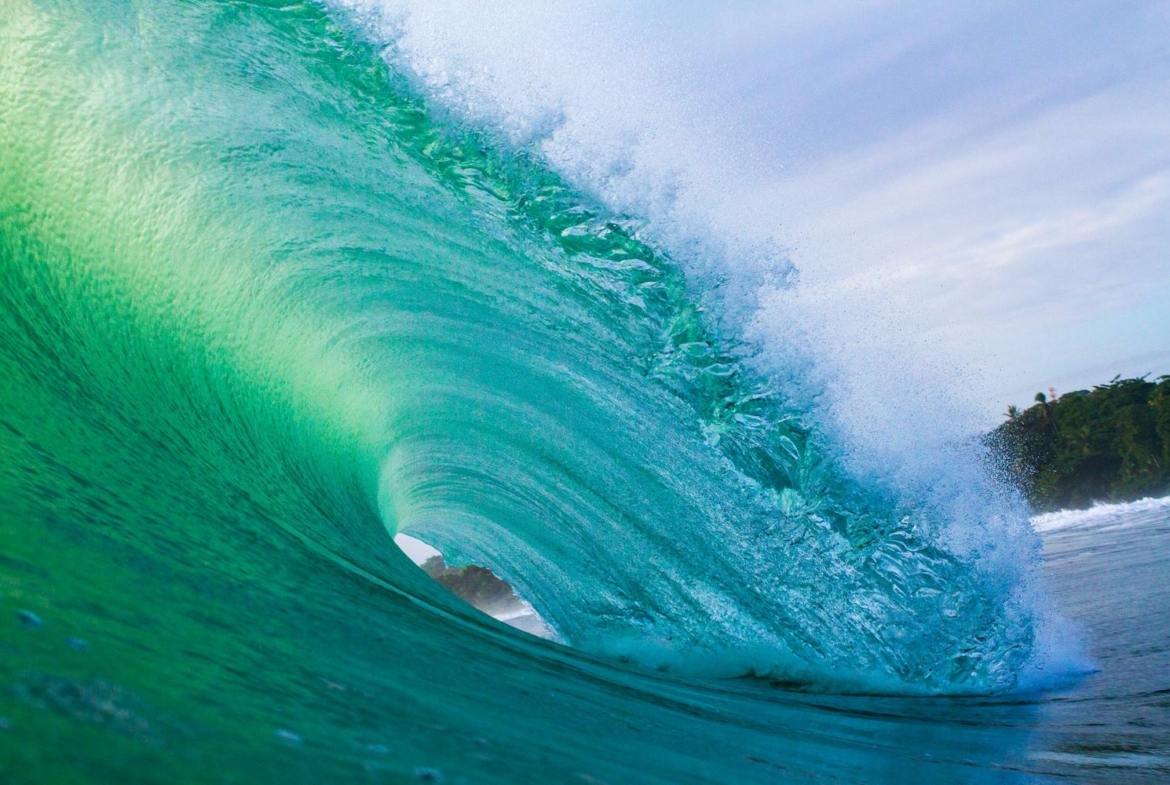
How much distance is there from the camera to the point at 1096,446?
53.4 metres

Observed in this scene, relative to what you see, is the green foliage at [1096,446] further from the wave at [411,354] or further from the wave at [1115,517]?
the wave at [411,354]

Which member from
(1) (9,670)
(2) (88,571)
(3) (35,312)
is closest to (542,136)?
(3) (35,312)

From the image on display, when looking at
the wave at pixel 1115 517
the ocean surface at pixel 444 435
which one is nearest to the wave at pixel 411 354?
the ocean surface at pixel 444 435

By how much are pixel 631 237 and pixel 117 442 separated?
270 cm

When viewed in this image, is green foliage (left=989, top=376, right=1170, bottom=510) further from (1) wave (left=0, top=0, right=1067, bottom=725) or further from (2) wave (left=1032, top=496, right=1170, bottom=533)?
(1) wave (left=0, top=0, right=1067, bottom=725)

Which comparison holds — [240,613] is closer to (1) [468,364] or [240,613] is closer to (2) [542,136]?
(2) [542,136]

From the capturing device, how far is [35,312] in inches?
131

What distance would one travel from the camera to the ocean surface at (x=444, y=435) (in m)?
1.98

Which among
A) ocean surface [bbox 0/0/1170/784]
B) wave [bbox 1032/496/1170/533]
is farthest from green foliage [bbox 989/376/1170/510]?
ocean surface [bbox 0/0/1170/784]

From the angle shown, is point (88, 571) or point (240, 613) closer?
point (88, 571)

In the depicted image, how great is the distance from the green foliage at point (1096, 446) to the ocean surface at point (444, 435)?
161ft


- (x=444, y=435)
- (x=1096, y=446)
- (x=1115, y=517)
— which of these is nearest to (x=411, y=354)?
(x=444, y=435)

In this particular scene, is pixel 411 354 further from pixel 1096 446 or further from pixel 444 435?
pixel 1096 446

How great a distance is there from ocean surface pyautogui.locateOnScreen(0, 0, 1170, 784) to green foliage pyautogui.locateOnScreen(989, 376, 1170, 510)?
4918 centimetres
